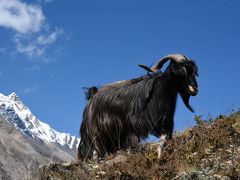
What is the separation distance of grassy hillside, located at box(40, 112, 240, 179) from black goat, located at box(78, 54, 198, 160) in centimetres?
105

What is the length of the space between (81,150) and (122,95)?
1.40 meters

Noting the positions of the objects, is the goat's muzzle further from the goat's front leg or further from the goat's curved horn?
the goat's front leg

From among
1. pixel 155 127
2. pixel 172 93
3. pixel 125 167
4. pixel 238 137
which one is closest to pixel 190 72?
pixel 172 93

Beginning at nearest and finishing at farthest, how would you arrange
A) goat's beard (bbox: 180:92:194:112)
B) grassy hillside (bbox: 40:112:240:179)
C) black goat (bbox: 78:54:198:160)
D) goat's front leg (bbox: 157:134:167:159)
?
grassy hillside (bbox: 40:112:240:179) → goat's front leg (bbox: 157:134:167:159) → black goat (bbox: 78:54:198:160) → goat's beard (bbox: 180:92:194:112)

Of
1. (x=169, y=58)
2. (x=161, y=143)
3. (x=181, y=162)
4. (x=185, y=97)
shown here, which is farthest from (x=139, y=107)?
(x=181, y=162)

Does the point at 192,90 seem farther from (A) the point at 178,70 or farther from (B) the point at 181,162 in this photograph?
(B) the point at 181,162

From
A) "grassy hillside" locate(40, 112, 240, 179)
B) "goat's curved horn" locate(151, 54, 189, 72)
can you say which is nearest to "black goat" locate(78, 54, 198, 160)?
"goat's curved horn" locate(151, 54, 189, 72)

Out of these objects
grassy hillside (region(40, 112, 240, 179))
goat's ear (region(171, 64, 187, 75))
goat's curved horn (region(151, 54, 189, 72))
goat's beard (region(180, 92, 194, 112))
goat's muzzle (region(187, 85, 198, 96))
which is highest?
goat's curved horn (region(151, 54, 189, 72))

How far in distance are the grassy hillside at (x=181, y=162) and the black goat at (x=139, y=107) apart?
1048 millimetres

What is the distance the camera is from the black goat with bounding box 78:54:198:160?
984 centimetres

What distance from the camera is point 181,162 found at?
7.23 m

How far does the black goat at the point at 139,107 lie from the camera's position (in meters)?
9.84

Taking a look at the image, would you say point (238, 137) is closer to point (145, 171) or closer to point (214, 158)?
point (214, 158)

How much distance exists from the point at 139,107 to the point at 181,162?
291 centimetres
